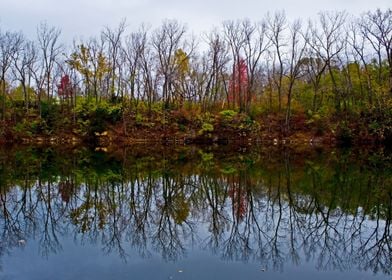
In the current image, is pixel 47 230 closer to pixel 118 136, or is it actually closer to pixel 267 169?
pixel 267 169

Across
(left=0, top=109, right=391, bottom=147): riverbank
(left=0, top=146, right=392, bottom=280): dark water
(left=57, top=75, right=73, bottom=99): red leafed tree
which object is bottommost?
(left=0, top=146, right=392, bottom=280): dark water

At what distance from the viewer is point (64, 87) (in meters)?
51.0

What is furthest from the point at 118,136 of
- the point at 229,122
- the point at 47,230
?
the point at 47,230

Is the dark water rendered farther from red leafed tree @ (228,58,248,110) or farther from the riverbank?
red leafed tree @ (228,58,248,110)

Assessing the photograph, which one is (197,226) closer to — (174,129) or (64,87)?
(174,129)

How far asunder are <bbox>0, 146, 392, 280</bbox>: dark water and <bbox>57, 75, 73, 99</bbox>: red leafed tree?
32650 millimetres

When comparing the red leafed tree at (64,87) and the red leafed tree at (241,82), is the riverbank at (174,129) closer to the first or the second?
the red leafed tree at (64,87)

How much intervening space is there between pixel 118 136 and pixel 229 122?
1193 cm

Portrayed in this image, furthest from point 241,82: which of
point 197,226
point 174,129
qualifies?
point 197,226

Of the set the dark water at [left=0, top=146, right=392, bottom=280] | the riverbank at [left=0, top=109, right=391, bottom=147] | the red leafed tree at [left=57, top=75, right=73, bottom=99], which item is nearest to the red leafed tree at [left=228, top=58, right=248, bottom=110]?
the riverbank at [left=0, top=109, right=391, bottom=147]

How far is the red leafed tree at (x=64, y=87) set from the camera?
49291 mm

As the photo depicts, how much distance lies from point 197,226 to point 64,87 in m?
45.3

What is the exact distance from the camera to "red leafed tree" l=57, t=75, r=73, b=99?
162ft

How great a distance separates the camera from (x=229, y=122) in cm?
4175
